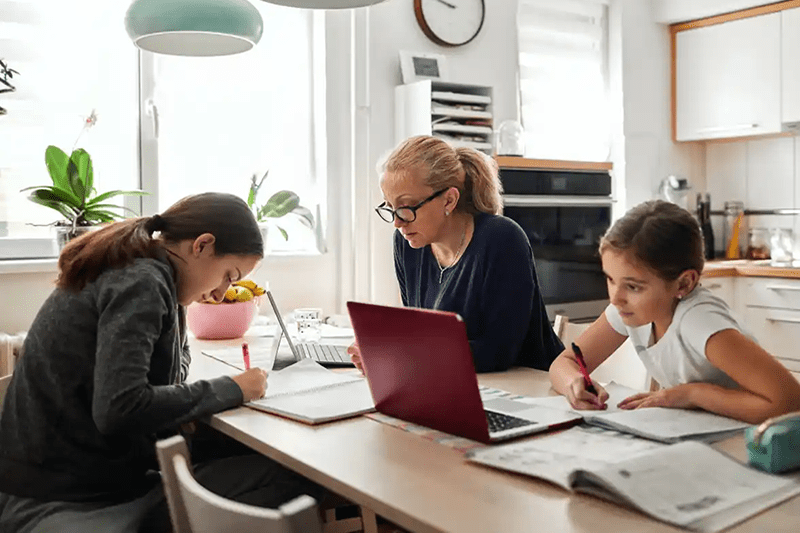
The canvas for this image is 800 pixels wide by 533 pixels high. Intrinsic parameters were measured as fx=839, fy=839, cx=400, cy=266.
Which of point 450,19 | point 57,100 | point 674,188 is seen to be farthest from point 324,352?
point 674,188

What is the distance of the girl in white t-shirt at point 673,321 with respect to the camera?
143 cm

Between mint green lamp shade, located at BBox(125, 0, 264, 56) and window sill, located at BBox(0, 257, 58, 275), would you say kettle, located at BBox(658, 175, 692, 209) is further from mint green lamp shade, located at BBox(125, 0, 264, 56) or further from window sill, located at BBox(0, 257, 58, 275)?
window sill, located at BBox(0, 257, 58, 275)

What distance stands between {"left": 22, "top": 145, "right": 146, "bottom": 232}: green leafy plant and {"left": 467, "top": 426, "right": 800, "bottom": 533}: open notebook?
1931 millimetres

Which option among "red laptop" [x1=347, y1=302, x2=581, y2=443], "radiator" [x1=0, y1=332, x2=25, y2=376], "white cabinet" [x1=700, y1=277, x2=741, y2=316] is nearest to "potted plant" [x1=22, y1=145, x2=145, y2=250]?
"radiator" [x1=0, y1=332, x2=25, y2=376]

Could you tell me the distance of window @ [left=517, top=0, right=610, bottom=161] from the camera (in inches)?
169

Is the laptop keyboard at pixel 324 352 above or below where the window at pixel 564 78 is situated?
below

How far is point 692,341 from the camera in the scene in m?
1.52

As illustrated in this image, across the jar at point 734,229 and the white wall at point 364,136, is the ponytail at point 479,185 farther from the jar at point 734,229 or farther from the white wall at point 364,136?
the jar at point 734,229

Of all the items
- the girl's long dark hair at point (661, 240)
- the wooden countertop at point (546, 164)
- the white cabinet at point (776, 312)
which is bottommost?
the white cabinet at point (776, 312)

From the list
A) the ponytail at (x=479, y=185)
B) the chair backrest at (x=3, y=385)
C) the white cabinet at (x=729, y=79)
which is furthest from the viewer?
the white cabinet at (x=729, y=79)

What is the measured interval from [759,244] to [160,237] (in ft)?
12.3

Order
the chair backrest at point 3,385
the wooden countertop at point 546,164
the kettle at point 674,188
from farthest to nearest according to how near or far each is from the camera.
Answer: the kettle at point 674,188, the wooden countertop at point 546,164, the chair backrest at point 3,385

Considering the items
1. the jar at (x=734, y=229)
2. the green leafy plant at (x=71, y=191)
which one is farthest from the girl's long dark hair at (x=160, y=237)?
the jar at (x=734, y=229)

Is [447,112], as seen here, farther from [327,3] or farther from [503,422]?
[503,422]
